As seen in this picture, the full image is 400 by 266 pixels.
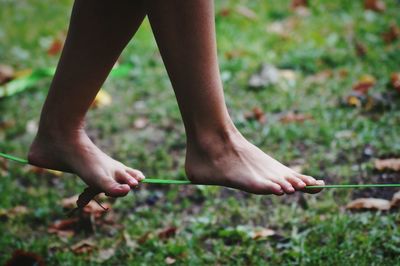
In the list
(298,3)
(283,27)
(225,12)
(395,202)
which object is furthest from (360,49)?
(395,202)

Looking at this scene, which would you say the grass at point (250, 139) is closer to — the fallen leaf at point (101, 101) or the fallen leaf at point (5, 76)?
the fallen leaf at point (101, 101)

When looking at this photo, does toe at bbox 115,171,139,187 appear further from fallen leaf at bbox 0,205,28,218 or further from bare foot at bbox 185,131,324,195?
fallen leaf at bbox 0,205,28,218

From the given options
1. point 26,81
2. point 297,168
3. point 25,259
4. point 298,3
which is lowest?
point 25,259

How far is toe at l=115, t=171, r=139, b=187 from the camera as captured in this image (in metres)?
1.34

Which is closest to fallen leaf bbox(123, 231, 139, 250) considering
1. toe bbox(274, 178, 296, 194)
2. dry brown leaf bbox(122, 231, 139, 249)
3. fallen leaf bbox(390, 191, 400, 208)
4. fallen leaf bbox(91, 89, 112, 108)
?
dry brown leaf bbox(122, 231, 139, 249)

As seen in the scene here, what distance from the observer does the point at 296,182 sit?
129 centimetres

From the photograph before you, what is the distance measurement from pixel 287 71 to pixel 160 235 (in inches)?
57.1

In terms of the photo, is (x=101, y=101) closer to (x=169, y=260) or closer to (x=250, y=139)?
(x=250, y=139)

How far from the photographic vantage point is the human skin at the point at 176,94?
124 cm

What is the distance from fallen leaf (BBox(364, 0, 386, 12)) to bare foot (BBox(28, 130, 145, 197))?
8.65 ft

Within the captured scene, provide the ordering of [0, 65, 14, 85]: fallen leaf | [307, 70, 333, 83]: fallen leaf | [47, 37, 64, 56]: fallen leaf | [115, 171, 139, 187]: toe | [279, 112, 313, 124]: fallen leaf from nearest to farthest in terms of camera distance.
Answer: [115, 171, 139, 187]: toe
[279, 112, 313, 124]: fallen leaf
[307, 70, 333, 83]: fallen leaf
[0, 65, 14, 85]: fallen leaf
[47, 37, 64, 56]: fallen leaf

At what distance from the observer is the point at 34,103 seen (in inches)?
Answer: 112

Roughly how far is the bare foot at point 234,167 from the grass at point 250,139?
321mm

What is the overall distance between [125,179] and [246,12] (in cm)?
255
